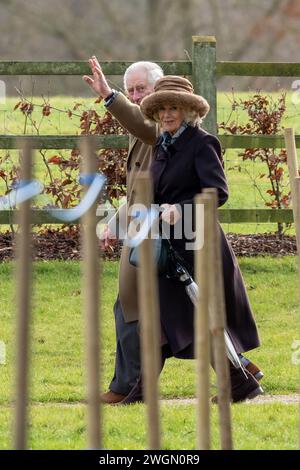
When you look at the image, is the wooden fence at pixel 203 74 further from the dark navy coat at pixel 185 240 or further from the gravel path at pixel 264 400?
the dark navy coat at pixel 185 240

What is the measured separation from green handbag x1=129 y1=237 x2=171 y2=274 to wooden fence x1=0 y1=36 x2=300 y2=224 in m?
4.03

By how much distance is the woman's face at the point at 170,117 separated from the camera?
23.7 ft

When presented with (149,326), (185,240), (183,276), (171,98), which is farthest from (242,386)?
(149,326)

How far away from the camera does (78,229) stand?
1241 centimetres

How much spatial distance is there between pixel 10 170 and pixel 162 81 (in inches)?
229

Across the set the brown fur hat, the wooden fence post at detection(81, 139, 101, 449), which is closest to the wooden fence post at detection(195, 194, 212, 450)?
the wooden fence post at detection(81, 139, 101, 449)

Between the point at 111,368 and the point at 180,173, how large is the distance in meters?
2.19

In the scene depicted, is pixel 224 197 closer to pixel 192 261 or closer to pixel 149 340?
pixel 192 261

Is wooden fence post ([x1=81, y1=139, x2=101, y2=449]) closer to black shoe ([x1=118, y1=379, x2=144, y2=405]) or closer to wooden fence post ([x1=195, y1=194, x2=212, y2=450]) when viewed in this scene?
wooden fence post ([x1=195, y1=194, x2=212, y2=450])

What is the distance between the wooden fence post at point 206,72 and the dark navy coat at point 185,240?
409cm

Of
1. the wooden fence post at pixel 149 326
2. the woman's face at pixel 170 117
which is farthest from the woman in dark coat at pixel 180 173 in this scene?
the wooden fence post at pixel 149 326

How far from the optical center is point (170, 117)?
23.7 ft

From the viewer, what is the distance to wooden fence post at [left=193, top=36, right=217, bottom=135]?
37.8 ft
